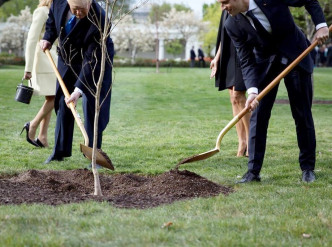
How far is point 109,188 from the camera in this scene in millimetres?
6062

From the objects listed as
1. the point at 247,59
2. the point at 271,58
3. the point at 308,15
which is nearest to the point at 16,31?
the point at 308,15

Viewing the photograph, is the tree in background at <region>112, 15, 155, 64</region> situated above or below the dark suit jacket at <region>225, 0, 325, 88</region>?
below

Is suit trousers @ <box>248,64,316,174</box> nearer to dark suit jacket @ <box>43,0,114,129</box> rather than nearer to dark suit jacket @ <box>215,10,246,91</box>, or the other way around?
dark suit jacket @ <box>215,10,246,91</box>

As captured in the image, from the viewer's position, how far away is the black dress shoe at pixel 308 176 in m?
6.45

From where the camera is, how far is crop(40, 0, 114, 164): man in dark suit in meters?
7.14

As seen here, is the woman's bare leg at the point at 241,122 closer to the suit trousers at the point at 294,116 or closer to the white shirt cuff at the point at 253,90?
the suit trousers at the point at 294,116

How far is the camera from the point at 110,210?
16.1ft

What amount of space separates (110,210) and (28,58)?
4.09 metres

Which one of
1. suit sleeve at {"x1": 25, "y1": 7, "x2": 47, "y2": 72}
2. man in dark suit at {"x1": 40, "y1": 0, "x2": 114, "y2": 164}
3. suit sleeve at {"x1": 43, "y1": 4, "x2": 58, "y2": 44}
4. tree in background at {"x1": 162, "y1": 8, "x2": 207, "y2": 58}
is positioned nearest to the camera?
man in dark suit at {"x1": 40, "y1": 0, "x2": 114, "y2": 164}

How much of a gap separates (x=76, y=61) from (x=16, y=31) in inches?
2747

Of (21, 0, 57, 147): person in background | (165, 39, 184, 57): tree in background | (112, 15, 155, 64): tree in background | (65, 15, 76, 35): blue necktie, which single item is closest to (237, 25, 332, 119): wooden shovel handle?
(65, 15, 76, 35): blue necktie

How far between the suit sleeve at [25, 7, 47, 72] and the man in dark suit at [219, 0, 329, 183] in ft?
9.14

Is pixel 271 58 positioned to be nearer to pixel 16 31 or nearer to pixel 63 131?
pixel 63 131

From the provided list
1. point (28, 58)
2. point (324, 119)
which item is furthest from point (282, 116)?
point (28, 58)
